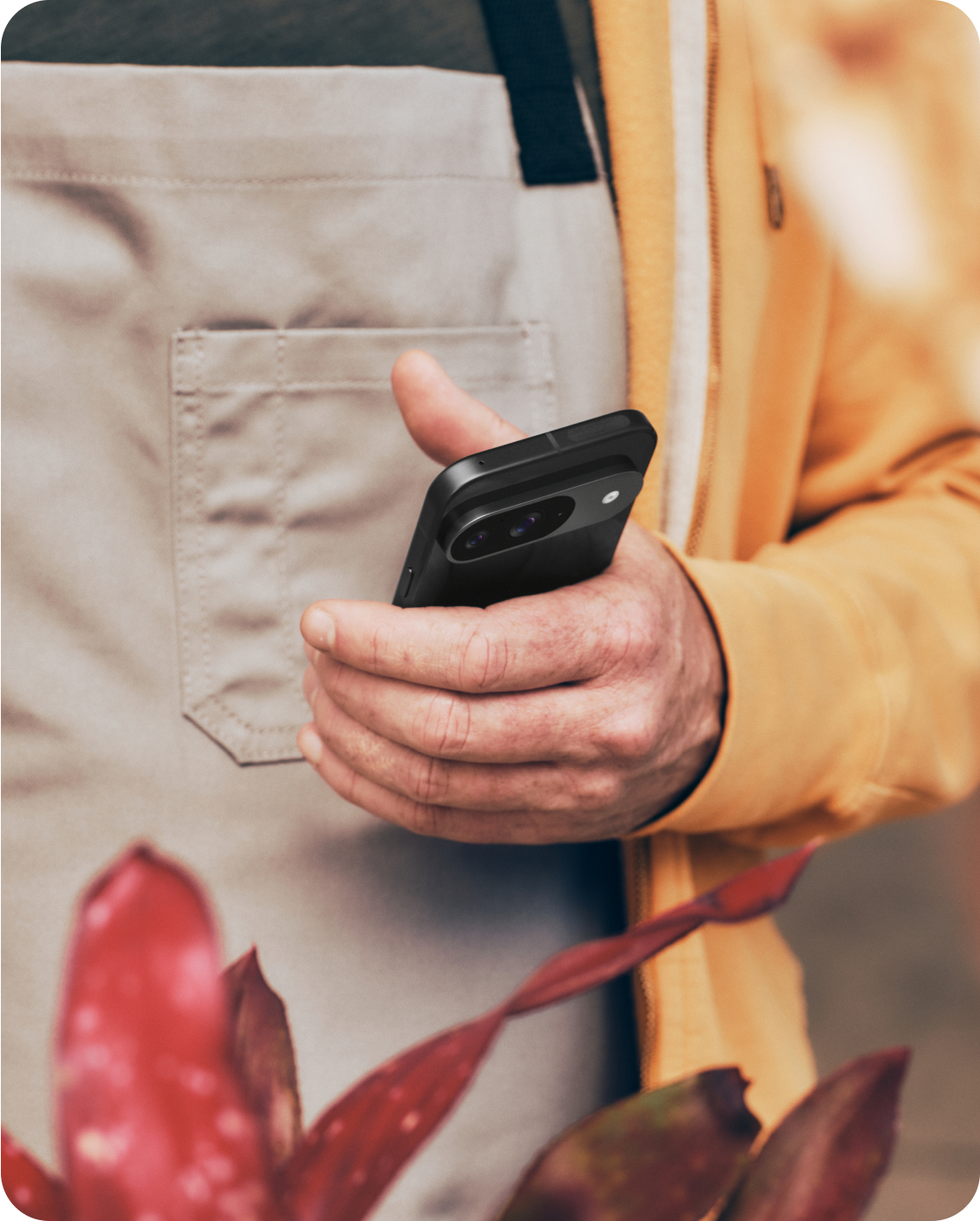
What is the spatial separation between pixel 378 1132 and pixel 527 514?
0.46 ft

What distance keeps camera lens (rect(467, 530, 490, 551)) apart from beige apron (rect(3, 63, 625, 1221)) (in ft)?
0.36

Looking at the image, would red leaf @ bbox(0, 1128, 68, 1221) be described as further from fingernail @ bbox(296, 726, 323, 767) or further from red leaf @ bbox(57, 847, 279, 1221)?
fingernail @ bbox(296, 726, 323, 767)

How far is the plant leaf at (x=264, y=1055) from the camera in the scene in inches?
5.4

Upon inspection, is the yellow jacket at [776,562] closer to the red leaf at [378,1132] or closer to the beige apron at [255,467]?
the beige apron at [255,467]

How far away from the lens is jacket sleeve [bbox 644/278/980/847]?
1.04 ft

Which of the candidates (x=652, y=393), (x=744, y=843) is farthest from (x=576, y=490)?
(x=744, y=843)

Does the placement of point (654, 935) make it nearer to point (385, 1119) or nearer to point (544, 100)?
point (385, 1119)

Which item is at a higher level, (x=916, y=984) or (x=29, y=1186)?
(x=29, y=1186)

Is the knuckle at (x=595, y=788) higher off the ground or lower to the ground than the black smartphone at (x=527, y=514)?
lower

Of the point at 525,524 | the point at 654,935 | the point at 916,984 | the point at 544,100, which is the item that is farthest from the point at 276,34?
the point at 916,984

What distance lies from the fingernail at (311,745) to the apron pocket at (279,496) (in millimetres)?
30

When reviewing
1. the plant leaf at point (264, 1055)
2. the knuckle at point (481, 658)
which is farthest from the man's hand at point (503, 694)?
the plant leaf at point (264, 1055)

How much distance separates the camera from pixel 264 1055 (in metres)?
0.15

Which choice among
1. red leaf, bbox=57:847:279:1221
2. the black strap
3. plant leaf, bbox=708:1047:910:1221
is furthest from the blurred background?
the black strap
